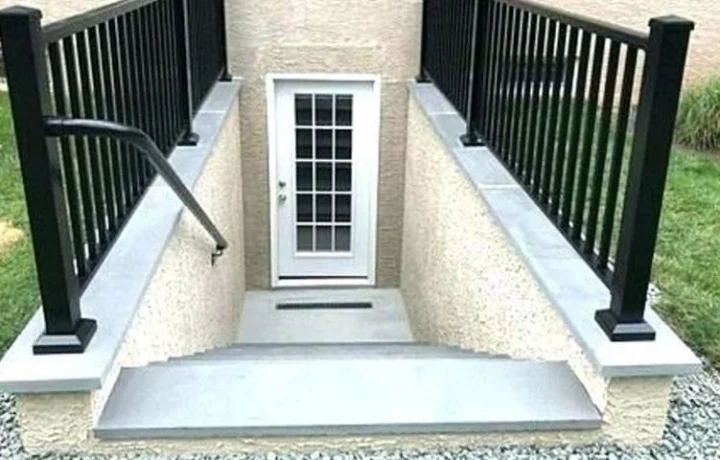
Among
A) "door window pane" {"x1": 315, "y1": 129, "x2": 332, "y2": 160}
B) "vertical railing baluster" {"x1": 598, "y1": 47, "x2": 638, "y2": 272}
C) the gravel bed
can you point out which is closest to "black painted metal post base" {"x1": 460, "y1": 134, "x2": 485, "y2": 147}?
"vertical railing baluster" {"x1": 598, "y1": 47, "x2": 638, "y2": 272}

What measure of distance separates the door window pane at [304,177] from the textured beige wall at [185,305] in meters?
0.61

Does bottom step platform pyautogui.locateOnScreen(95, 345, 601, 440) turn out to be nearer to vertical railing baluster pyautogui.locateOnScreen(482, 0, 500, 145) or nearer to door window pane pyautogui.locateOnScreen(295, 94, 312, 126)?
vertical railing baluster pyautogui.locateOnScreen(482, 0, 500, 145)

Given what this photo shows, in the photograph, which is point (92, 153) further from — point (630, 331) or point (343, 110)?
point (343, 110)

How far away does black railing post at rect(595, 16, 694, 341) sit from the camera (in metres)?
2.06

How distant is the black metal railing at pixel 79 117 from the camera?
79.1 inches

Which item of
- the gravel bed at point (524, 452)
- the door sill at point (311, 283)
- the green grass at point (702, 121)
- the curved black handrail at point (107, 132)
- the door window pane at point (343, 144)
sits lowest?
the door sill at point (311, 283)


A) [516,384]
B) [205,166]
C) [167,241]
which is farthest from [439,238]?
[516,384]

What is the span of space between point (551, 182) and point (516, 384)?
1082 mm

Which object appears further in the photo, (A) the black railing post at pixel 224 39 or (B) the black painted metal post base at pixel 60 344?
(A) the black railing post at pixel 224 39

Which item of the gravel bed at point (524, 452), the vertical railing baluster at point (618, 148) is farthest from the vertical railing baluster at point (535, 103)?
A: the gravel bed at point (524, 452)

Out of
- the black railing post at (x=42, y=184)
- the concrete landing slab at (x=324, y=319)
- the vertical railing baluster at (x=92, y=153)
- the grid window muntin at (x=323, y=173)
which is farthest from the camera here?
the grid window muntin at (x=323, y=173)

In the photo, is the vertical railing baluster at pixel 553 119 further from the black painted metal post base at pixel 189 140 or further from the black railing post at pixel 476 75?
the black painted metal post base at pixel 189 140

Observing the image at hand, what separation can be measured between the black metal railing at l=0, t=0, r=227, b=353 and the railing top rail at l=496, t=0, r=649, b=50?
5.04 feet

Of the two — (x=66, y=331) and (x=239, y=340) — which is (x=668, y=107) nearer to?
(x=66, y=331)
